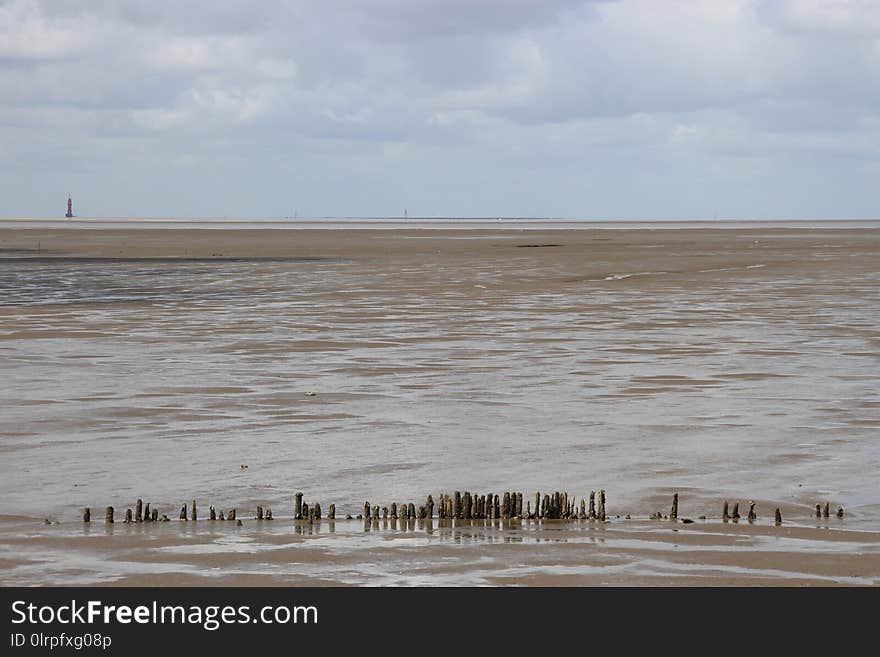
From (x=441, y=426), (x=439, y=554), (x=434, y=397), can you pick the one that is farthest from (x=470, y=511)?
(x=434, y=397)

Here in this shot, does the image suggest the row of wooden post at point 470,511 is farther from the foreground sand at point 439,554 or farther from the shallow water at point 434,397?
the shallow water at point 434,397

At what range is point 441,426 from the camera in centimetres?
1662

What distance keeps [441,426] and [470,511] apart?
5.10 meters

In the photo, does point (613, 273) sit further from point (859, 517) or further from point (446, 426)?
point (859, 517)

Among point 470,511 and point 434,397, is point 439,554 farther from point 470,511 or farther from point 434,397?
point 434,397

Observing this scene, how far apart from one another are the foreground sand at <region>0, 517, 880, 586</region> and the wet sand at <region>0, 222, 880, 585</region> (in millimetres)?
32

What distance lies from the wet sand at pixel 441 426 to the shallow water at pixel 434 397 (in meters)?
0.06

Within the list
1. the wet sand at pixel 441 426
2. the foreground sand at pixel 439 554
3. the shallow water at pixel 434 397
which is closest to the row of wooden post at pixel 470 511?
the foreground sand at pixel 439 554

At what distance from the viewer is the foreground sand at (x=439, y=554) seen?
9703 millimetres

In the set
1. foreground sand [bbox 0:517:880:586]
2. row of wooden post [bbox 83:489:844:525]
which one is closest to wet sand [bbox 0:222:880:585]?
foreground sand [bbox 0:517:880:586]

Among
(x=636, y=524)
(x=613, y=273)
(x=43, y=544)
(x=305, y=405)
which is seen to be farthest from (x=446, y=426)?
(x=613, y=273)
